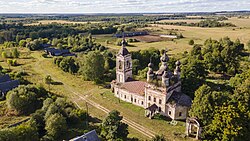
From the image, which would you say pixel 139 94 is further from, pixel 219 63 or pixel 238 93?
pixel 219 63

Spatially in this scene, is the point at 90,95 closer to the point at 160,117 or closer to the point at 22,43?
the point at 160,117

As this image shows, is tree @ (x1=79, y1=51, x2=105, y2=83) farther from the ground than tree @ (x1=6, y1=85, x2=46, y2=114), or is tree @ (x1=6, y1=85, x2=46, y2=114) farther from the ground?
tree @ (x1=79, y1=51, x2=105, y2=83)

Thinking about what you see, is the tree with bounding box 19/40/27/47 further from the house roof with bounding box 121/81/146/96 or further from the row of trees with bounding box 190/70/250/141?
the row of trees with bounding box 190/70/250/141

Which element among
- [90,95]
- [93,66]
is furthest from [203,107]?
[93,66]

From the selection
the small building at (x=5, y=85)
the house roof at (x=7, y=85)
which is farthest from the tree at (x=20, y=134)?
the house roof at (x=7, y=85)

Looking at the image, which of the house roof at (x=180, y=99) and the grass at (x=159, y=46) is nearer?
the house roof at (x=180, y=99)

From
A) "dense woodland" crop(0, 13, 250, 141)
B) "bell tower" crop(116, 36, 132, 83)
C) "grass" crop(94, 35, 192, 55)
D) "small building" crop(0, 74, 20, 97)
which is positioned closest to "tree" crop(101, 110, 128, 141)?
"dense woodland" crop(0, 13, 250, 141)

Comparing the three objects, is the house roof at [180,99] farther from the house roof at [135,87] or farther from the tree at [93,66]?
the tree at [93,66]
